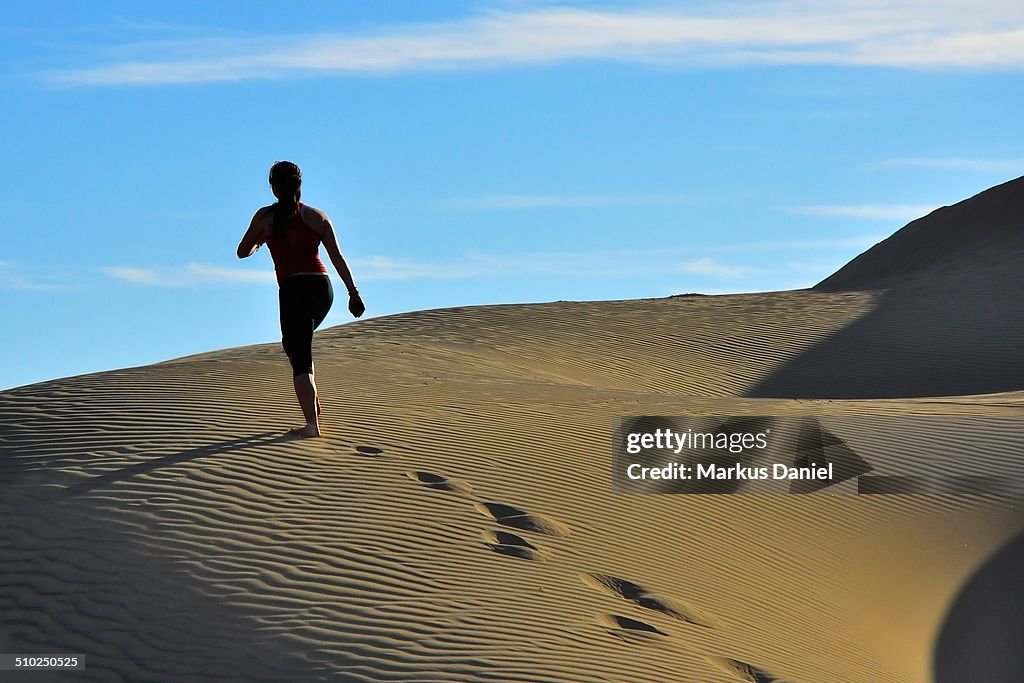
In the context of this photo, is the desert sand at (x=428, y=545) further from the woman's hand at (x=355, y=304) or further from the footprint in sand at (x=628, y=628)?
the woman's hand at (x=355, y=304)

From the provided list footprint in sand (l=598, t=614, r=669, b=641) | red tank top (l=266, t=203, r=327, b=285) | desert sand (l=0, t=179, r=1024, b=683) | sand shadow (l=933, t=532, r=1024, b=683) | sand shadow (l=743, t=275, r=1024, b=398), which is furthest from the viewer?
sand shadow (l=743, t=275, r=1024, b=398)

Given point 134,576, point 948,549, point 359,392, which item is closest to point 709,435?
point 948,549

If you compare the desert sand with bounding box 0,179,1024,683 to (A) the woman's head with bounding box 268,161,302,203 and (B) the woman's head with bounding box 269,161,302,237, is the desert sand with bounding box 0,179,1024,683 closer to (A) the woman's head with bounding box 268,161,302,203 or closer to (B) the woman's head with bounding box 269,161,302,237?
(B) the woman's head with bounding box 269,161,302,237

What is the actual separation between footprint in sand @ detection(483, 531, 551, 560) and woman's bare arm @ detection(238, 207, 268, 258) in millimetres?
2729

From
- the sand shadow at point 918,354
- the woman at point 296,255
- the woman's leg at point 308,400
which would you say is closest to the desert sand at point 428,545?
the woman's leg at point 308,400

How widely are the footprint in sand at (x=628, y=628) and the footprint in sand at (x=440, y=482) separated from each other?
2.14 metres

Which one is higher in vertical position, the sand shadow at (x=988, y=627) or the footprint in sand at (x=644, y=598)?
the footprint in sand at (x=644, y=598)

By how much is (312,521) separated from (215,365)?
580cm

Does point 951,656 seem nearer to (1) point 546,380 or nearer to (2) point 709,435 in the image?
(2) point 709,435

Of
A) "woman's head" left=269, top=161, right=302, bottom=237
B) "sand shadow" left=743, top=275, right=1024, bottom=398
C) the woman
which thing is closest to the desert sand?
the woman

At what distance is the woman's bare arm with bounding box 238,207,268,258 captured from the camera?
9266mm

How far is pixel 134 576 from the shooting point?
746 centimetres

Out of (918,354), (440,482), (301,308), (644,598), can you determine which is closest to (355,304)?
(301,308)

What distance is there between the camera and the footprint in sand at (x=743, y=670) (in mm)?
6914
